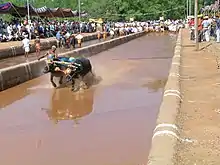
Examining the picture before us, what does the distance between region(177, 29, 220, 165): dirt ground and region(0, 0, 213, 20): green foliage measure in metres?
66.9

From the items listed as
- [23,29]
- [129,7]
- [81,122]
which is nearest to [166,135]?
[81,122]

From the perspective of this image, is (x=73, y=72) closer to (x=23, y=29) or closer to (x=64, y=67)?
(x=64, y=67)

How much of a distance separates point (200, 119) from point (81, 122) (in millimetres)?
3277

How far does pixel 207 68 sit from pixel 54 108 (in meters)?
6.31

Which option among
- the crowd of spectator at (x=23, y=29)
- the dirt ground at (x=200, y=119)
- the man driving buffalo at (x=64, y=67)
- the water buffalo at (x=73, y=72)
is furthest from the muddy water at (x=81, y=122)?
the crowd of spectator at (x=23, y=29)

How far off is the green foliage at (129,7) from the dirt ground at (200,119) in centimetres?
6690

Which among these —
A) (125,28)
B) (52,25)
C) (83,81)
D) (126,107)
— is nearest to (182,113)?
(126,107)

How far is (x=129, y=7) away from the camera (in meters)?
87.4

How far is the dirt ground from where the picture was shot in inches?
224

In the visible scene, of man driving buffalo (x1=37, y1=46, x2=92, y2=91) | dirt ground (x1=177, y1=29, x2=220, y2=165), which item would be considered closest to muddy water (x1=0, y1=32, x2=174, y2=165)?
man driving buffalo (x1=37, y1=46, x2=92, y2=91)

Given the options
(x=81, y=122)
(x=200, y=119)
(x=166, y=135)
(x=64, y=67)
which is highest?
(x=64, y=67)

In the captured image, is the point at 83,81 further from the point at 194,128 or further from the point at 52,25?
the point at 52,25

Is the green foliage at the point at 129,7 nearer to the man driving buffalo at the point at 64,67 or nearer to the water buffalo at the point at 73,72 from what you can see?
the water buffalo at the point at 73,72

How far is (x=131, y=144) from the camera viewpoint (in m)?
7.96
